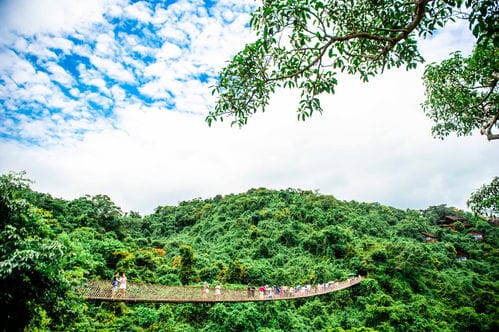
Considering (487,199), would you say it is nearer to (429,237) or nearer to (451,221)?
(429,237)

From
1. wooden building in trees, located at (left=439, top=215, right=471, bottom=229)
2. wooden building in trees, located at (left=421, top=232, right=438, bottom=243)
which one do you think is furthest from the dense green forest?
wooden building in trees, located at (left=439, top=215, right=471, bottom=229)

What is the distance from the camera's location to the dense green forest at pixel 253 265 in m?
4.48

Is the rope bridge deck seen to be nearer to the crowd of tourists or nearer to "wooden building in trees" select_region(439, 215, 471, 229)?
the crowd of tourists

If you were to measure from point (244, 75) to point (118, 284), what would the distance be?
18.0ft

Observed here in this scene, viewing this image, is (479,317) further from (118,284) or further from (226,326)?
(118,284)

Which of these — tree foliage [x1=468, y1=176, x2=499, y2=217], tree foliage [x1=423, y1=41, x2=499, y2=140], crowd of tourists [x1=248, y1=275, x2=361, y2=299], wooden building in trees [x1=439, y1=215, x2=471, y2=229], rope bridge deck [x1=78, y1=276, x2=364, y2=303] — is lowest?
crowd of tourists [x1=248, y1=275, x2=361, y2=299]

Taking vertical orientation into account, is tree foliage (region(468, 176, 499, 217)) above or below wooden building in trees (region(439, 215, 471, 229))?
below

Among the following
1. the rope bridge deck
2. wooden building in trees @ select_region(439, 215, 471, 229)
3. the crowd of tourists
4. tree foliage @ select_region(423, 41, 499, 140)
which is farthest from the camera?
wooden building in trees @ select_region(439, 215, 471, 229)

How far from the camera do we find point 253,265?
48.1ft

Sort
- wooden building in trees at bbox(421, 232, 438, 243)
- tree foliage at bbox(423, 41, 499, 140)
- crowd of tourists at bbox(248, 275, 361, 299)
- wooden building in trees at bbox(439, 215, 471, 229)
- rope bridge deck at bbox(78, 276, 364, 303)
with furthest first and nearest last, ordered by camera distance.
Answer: wooden building in trees at bbox(439, 215, 471, 229)
wooden building in trees at bbox(421, 232, 438, 243)
crowd of tourists at bbox(248, 275, 361, 299)
rope bridge deck at bbox(78, 276, 364, 303)
tree foliage at bbox(423, 41, 499, 140)

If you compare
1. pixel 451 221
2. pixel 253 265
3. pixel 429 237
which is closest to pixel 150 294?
pixel 253 265

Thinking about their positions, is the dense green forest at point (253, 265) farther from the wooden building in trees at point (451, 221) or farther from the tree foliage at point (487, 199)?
the tree foliage at point (487, 199)

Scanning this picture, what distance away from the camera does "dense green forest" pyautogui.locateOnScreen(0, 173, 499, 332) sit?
4484mm

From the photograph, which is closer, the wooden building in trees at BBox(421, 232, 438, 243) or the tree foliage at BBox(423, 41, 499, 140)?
the tree foliage at BBox(423, 41, 499, 140)
